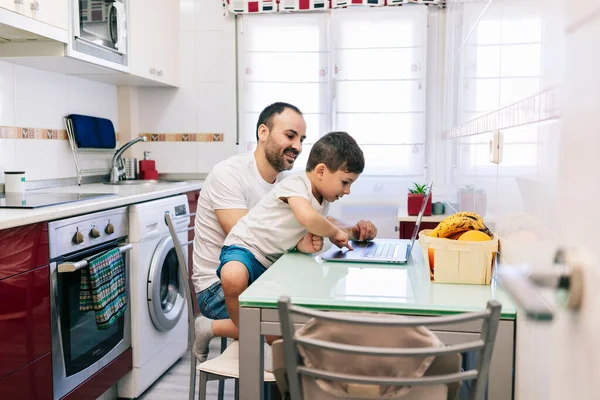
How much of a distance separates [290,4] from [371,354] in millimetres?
3237

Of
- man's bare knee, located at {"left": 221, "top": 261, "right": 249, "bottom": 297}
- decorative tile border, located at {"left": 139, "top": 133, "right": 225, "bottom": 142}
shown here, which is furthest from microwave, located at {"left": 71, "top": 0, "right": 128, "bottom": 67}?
man's bare knee, located at {"left": 221, "top": 261, "right": 249, "bottom": 297}

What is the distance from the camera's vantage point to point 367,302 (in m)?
1.27

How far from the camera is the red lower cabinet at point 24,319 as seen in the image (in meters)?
1.89

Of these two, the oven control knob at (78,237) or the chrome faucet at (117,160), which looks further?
the chrome faucet at (117,160)

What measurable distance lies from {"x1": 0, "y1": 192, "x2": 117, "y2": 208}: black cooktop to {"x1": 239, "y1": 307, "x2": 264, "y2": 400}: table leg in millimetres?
1191

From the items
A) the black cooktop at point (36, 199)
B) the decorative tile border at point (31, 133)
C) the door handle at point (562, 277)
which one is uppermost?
the decorative tile border at point (31, 133)

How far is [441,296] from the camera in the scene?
1330 mm

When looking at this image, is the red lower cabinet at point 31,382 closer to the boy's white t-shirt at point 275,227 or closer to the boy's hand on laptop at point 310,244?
the boy's white t-shirt at point 275,227

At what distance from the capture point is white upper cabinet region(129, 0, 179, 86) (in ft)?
11.2

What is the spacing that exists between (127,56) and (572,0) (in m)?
2.72

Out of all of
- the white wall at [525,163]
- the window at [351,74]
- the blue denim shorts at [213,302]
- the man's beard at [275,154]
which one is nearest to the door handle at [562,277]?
the white wall at [525,163]

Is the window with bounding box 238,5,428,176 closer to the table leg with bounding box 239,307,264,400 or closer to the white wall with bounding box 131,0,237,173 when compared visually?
the white wall with bounding box 131,0,237,173

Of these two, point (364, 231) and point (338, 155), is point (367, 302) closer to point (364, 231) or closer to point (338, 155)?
point (338, 155)

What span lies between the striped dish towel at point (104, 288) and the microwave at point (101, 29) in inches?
37.7
